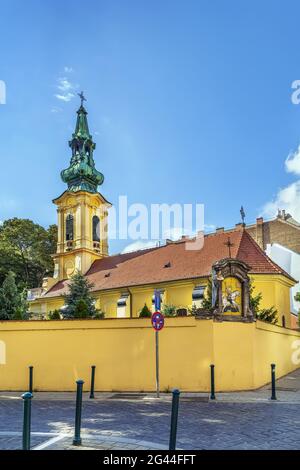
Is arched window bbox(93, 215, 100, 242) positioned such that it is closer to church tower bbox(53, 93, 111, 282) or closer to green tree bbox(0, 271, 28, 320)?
church tower bbox(53, 93, 111, 282)

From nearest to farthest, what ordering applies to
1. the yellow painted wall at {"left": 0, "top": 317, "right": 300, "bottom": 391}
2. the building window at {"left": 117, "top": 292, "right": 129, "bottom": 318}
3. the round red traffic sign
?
the round red traffic sign, the yellow painted wall at {"left": 0, "top": 317, "right": 300, "bottom": 391}, the building window at {"left": 117, "top": 292, "right": 129, "bottom": 318}

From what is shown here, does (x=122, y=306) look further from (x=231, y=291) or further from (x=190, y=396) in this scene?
(x=190, y=396)

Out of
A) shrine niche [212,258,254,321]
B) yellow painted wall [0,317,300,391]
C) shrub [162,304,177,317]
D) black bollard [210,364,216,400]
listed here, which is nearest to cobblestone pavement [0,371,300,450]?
black bollard [210,364,216,400]

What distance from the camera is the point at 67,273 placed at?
1815 inches

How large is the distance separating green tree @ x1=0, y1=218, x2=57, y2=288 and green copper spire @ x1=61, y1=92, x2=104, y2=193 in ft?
28.4

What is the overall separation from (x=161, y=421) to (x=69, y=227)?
3840cm

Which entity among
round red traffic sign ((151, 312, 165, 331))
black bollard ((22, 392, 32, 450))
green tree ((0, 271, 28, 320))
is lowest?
black bollard ((22, 392, 32, 450))

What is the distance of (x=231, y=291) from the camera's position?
15727mm

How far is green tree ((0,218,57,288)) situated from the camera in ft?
172

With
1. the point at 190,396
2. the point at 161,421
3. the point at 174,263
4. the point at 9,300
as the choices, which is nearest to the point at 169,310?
the point at 174,263

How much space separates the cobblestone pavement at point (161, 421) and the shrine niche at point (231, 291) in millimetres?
2499
